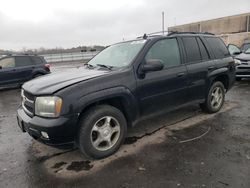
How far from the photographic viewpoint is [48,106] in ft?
9.50

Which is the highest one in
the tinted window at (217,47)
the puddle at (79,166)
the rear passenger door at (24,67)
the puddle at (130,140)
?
the tinted window at (217,47)

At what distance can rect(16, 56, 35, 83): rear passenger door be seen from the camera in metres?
9.91

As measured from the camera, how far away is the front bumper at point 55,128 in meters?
2.85

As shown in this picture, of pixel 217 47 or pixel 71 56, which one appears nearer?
pixel 217 47

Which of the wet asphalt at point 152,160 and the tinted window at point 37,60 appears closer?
the wet asphalt at point 152,160

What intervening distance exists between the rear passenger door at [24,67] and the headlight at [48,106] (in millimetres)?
7773

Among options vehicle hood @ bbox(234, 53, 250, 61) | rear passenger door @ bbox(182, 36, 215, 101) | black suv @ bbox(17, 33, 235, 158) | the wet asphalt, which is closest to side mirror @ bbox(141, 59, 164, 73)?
black suv @ bbox(17, 33, 235, 158)

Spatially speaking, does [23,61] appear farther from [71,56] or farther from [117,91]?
[71,56]

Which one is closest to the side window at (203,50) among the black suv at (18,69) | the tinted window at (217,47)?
the tinted window at (217,47)

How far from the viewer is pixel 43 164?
10.8ft

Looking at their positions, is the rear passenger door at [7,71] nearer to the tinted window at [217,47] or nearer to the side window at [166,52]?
the side window at [166,52]

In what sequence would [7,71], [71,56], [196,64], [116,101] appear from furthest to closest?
[71,56] → [7,71] → [196,64] → [116,101]

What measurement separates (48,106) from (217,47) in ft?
13.4

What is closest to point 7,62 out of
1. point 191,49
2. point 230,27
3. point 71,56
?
point 191,49
